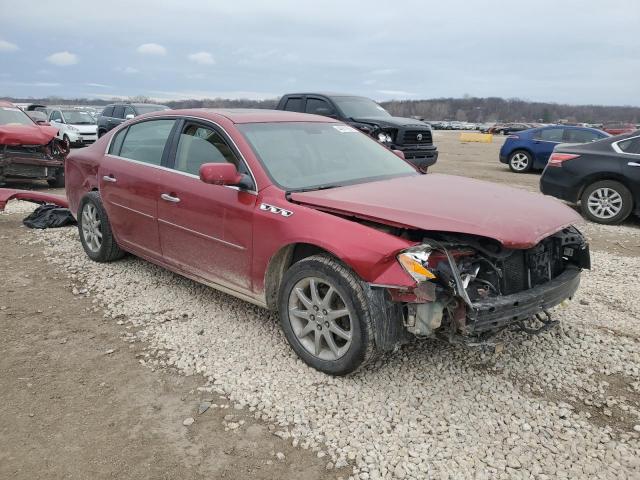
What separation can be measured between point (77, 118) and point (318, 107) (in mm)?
13132

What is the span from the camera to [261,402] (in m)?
3.11

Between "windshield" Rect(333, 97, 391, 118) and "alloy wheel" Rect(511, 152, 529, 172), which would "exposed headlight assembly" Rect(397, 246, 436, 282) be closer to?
"windshield" Rect(333, 97, 391, 118)

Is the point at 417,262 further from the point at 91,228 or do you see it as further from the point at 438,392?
the point at 91,228

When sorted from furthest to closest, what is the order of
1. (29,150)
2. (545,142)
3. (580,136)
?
(545,142) < (580,136) < (29,150)

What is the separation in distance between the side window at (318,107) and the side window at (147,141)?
24.4ft

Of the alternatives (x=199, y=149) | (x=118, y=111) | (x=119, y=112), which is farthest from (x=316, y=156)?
(x=118, y=111)

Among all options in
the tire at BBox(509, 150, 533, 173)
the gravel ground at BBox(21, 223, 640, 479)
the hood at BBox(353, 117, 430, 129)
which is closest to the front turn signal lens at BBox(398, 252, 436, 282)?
the gravel ground at BBox(21, 223, 640, 479)

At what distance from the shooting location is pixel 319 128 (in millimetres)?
4504

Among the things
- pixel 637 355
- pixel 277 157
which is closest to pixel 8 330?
pixel 277 157

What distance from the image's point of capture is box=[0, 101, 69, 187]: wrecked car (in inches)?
Result: 393

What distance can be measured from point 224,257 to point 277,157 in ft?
2.85

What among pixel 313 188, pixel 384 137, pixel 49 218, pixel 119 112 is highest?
pixel 119 112

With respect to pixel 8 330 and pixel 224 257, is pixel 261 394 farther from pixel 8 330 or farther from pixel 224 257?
pixel 8 330

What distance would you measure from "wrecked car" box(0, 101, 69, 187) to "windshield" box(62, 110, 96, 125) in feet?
32.4
